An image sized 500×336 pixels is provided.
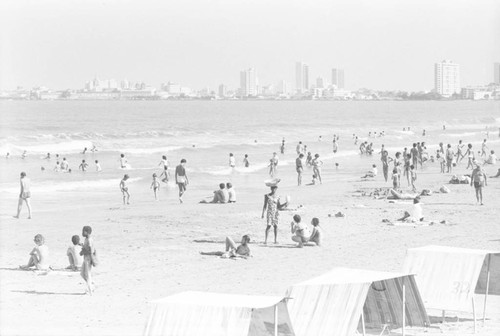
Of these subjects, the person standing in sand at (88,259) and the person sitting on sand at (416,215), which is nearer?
the person standing in sand at (88,259)

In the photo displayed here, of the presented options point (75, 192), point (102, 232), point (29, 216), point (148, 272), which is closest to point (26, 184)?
point (29, 216)

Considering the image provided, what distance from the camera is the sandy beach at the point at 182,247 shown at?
43.0 ft

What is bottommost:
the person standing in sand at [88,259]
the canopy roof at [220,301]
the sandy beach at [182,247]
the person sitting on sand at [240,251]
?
the sandy beach at [182,247]

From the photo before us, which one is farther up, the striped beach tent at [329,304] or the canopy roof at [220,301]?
the canopy roof at [220,301]

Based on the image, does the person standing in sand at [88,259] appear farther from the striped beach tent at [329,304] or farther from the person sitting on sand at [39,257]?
the striped beach tent at [329,304]

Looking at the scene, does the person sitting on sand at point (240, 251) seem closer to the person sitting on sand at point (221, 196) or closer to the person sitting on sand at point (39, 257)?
the person sitting on sand at point (39, 257)

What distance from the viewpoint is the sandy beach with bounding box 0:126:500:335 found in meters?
13.1

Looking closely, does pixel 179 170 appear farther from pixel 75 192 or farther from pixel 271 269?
pixel 271 269

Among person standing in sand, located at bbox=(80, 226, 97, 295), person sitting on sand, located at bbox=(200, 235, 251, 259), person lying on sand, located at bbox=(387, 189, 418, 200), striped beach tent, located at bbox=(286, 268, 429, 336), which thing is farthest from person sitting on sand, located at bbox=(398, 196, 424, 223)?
striped beach tent, located at bbox=(286, 268, 429, 336)

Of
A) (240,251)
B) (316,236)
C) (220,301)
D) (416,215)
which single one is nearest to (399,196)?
(416,215)

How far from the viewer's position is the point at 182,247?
62.2 ft

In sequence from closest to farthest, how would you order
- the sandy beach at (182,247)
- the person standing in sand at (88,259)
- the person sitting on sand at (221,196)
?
1. the sandy beach at (182,247)
2. the person standing in sand at (88,259)
3. the person sitting on sand at (221,196)

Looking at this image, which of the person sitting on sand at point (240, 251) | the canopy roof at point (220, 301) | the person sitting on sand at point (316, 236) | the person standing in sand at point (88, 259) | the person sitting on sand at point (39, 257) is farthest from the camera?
the person sitting on sand at point (316, 236)

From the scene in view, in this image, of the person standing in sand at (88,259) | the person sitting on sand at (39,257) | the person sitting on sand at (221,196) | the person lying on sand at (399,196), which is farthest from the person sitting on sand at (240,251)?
the person lying on sand at (399,196)
